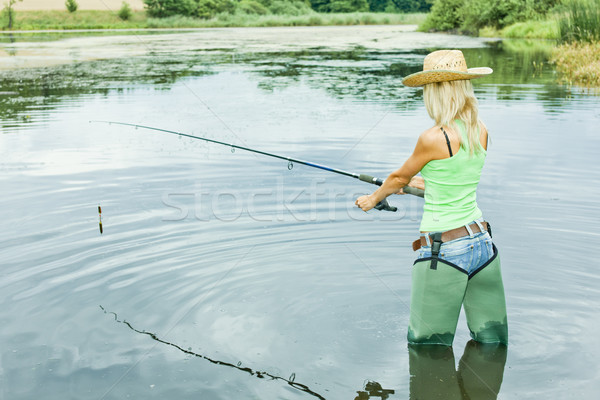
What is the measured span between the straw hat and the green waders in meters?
0.91

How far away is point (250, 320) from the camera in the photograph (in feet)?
15.9

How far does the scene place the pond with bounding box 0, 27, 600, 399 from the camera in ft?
13.4

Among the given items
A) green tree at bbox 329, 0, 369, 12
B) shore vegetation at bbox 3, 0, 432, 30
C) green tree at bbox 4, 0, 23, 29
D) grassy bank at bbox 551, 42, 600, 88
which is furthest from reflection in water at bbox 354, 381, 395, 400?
green tree at bbox 329, 0, 369, 12

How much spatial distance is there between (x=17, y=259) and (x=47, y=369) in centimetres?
228

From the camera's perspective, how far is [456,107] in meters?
3.44

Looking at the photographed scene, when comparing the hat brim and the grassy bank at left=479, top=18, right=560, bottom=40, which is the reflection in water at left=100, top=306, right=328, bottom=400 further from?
the grassy bank at left=479, top=18, right=560, bottom=40

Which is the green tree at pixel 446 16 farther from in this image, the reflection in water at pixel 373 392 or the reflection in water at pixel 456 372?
the reflection in water at pixel 373 392

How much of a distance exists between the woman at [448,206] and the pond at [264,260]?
1.71 feet

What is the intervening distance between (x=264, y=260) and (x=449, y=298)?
8.79ft

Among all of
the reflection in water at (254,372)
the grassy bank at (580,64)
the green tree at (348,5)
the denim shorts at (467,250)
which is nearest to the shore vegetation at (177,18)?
the green tree at (348,5)

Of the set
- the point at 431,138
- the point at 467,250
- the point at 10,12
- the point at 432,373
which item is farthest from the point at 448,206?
the point at 10,12

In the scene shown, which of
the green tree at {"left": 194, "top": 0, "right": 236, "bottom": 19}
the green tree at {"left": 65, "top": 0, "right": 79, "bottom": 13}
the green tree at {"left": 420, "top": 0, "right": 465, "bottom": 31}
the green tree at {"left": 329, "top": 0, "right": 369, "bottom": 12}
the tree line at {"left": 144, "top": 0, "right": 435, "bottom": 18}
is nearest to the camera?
the green tree at {"left": 420, "top": 0, "right": 465, "bottom": 31}

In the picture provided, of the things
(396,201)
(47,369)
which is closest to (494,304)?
(47,369)

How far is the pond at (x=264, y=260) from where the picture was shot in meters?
4.09
